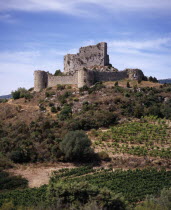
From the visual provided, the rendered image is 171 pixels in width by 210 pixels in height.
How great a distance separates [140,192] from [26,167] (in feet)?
35.0

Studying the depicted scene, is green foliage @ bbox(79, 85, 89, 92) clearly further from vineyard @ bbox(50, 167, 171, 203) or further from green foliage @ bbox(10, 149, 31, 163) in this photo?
vineyard @ bbox(50, 167, 171, 203)

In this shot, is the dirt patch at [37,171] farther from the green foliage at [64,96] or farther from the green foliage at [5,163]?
Answer: the green foliage at [64,96]

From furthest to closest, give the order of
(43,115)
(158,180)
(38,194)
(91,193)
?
1. (43,115)
2. (158,180)
3. (38,194)
4. (91,193)

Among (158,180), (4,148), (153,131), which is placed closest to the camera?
(158,180)

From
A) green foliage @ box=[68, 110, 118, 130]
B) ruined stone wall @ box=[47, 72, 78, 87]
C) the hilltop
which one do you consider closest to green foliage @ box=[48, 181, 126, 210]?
the hilltop

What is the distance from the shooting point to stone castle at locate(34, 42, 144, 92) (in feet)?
132

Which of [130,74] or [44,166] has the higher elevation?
[130,74]

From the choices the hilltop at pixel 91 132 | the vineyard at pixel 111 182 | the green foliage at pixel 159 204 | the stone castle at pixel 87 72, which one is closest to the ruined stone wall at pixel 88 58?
the stone castle at pixel 87 72

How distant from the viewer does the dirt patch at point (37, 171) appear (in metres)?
20.2

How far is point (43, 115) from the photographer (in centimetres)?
3484

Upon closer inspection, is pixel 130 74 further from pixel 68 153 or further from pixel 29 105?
pixel 68 153

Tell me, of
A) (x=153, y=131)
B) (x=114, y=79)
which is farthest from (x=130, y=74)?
(x=153, y=131)

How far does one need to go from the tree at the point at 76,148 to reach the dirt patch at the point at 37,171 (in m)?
0.98

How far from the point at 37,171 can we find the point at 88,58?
25387 millimetres
